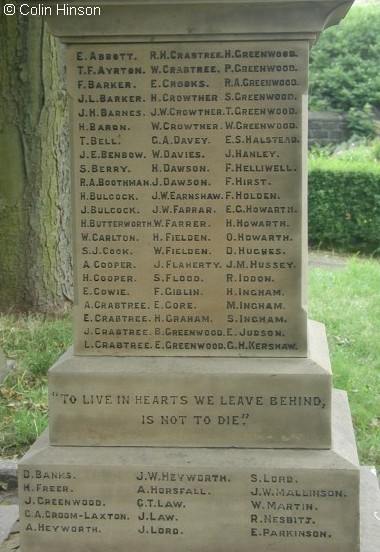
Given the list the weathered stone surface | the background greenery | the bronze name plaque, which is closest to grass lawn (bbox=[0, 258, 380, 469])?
the bronze name plaque

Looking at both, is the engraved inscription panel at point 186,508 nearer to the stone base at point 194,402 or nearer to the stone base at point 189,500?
the stone base at point 189,500

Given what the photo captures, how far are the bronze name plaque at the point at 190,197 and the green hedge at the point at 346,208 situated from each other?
10.5 meters

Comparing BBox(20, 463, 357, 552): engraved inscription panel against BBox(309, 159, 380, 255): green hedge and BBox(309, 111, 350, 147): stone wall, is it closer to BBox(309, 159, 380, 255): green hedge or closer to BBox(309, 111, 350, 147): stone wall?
BBox(309, 159, 380, 255): green hedge

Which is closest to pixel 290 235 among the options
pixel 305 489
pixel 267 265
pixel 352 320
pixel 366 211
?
pixel 267 265

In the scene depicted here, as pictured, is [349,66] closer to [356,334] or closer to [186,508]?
[356,334]

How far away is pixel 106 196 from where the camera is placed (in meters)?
3.51

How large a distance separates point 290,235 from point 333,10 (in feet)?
2.96

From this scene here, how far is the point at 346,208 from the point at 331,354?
768 centimetres

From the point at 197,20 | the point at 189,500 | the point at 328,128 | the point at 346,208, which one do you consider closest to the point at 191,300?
the point at 189,500

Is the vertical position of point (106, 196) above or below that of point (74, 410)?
above

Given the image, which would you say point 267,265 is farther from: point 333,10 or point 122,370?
point 333,10

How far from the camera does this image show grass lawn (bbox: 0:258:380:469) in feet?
17.3

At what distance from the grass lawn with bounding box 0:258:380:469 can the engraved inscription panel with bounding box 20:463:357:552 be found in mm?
1613

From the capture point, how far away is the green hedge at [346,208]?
1380 cm
